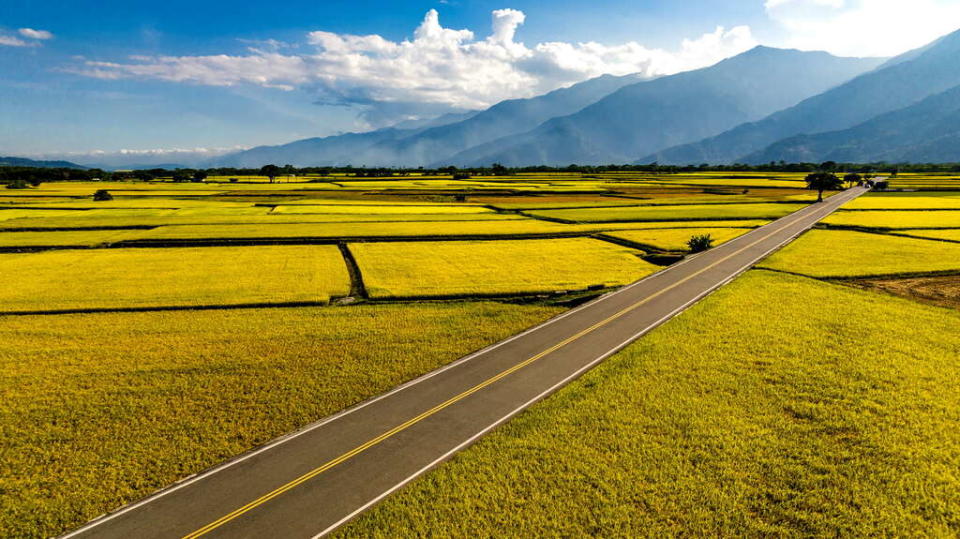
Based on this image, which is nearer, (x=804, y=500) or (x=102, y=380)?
(x=804, y=500)

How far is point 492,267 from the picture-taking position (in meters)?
43.8

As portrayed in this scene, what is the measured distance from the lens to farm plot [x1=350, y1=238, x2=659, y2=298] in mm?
36688

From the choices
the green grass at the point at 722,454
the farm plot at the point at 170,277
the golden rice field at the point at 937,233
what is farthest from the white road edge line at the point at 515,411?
the golden rice field at the point at 937,233

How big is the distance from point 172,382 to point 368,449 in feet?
36.7

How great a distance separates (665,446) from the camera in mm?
15641

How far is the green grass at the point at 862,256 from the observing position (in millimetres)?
41156

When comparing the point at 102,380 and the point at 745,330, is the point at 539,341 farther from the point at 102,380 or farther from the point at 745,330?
the point at 102,380

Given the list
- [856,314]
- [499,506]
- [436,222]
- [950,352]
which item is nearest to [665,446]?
[499,506]

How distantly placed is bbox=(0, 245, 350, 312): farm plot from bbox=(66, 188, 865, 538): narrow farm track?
17032 mm

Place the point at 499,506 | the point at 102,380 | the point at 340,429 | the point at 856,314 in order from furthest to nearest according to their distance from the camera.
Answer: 1. the point at 856,314
2. the point at 102,380
3. the point at 340,429
4. the point at 499,506

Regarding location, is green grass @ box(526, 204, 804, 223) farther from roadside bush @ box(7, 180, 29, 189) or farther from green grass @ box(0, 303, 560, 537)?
roadside bush @ box(7, 180, 29, 189)

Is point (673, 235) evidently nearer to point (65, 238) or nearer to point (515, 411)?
point (515, 411)

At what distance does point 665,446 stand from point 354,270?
34.3m

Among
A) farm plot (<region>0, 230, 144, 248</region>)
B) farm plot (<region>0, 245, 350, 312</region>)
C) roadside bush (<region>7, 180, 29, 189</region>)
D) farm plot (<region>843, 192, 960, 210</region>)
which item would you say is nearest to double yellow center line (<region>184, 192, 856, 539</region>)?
farm plot (<region>0, 245, 350, 312</region>)
